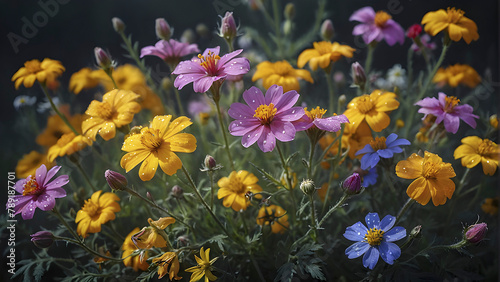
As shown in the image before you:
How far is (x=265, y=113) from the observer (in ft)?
2.82

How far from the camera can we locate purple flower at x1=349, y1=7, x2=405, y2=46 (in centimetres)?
124

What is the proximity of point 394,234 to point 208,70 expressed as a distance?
537 millimetres

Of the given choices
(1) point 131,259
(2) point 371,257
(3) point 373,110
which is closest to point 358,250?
(2) point 371,257

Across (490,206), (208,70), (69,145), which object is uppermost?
(208,70)

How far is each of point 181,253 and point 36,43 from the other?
188cm

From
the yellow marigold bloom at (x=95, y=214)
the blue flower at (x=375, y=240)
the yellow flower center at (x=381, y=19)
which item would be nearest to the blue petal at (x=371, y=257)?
the blue flower at (x=375, y=240)

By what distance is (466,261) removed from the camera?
1.01 meters

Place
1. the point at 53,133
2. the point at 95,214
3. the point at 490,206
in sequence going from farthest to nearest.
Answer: the point at 53,133
the point at 490,206
the point at 95,214

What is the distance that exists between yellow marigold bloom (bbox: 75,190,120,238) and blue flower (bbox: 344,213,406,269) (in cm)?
59

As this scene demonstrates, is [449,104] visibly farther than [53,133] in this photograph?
No

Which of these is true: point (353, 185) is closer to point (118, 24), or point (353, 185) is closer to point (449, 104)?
point (449, 104)

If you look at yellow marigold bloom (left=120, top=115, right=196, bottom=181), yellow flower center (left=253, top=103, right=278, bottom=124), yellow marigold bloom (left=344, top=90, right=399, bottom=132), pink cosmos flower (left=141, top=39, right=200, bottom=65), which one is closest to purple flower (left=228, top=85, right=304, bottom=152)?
yellow flower center (left=253, top=103, right=278, bottom=124)

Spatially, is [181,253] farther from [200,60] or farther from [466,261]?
[466,261]

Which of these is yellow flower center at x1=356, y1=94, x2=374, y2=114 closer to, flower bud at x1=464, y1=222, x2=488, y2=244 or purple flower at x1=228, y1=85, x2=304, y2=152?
purple flower at x1=228, y1=85, x2=304, y2=152
